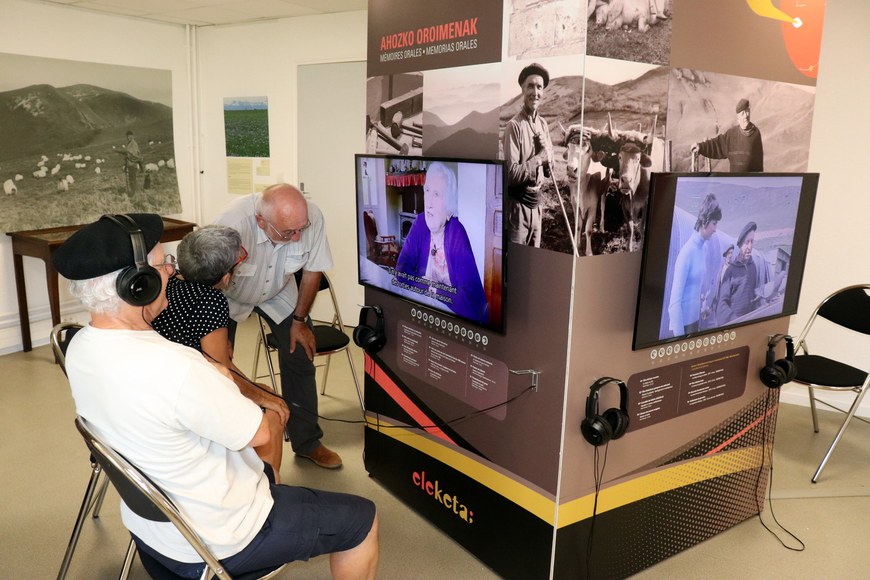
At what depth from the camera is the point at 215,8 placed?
511cm

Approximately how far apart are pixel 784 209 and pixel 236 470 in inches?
80.3

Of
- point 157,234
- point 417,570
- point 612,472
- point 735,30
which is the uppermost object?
point 735,30

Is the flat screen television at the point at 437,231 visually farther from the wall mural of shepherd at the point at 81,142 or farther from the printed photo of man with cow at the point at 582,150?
the wall mural of shepherd at the point at 81,142

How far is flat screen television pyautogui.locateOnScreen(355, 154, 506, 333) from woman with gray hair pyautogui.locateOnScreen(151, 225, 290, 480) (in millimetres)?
564

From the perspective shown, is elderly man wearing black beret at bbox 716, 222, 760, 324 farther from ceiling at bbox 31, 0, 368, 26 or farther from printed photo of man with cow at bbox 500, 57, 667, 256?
ceiling at bbox 31, 0, 368, 26

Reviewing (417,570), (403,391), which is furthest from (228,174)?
(417,570)

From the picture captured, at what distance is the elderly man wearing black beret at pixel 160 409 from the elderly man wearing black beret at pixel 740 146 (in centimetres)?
175

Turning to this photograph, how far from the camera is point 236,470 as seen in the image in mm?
1843

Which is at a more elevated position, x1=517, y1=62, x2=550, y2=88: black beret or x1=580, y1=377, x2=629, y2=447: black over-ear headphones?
x1=517, y1=62, x2=550, y2=88: black beret

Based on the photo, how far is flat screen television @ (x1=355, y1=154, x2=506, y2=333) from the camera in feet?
7.45

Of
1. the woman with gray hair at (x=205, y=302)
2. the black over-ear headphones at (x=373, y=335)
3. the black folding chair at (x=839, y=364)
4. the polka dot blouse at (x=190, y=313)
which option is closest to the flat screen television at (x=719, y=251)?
the black folding chair at (x=839, y=364)

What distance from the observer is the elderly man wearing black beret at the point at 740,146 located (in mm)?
2464

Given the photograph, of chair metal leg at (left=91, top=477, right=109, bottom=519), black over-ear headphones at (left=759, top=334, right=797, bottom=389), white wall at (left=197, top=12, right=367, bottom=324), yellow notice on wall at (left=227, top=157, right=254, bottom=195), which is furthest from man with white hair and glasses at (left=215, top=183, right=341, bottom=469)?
yellow notice on wall at (left=227, top=157, right=254, bottom=195)

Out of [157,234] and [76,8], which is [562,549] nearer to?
[157,234]
